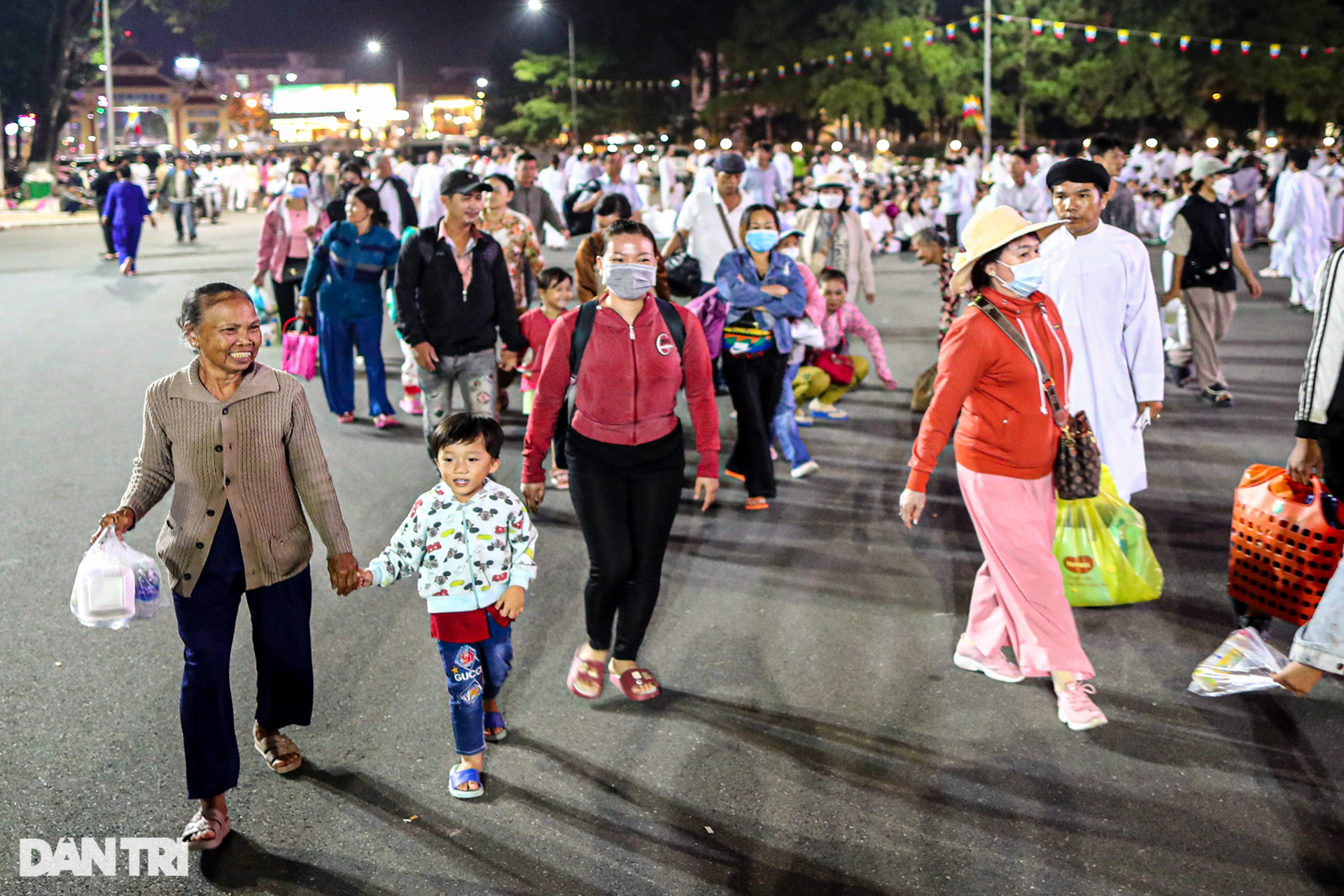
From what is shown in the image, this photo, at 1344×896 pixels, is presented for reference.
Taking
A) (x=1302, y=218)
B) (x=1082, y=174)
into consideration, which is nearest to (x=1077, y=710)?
(x=1082, y=174)

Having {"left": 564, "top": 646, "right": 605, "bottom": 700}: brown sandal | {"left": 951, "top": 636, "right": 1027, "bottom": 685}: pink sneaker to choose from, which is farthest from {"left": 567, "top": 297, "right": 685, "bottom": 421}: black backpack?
{"left": 951, "top": 636, "right": 1027, "bottom": 685}: pink sneaker

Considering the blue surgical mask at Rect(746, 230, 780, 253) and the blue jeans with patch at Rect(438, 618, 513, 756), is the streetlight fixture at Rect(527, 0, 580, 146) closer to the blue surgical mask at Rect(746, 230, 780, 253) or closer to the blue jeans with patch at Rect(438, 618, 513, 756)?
the blue surgical mask at Rect(746, 230, 780, 253)

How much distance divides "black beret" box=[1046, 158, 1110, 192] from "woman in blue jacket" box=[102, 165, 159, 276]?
18.1 meters

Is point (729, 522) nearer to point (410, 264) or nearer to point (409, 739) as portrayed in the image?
→ point (410, 264)

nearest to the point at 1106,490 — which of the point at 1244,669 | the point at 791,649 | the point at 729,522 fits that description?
the point at 1244,669

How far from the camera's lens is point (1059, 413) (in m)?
4.99

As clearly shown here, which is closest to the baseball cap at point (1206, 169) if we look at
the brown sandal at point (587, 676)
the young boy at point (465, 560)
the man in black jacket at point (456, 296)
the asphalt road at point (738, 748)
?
the asphalt road at point (738, 748)

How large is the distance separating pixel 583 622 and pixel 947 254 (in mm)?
4640

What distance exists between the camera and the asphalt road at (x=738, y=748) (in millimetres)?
4000

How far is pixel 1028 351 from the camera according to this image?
488 cm

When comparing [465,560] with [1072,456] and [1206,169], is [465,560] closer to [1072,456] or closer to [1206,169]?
[1072,456]

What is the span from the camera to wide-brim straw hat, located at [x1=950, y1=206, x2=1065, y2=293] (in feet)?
16.0

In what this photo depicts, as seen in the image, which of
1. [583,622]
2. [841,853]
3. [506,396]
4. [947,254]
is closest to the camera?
[841,853]

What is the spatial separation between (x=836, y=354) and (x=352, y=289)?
3.61m
